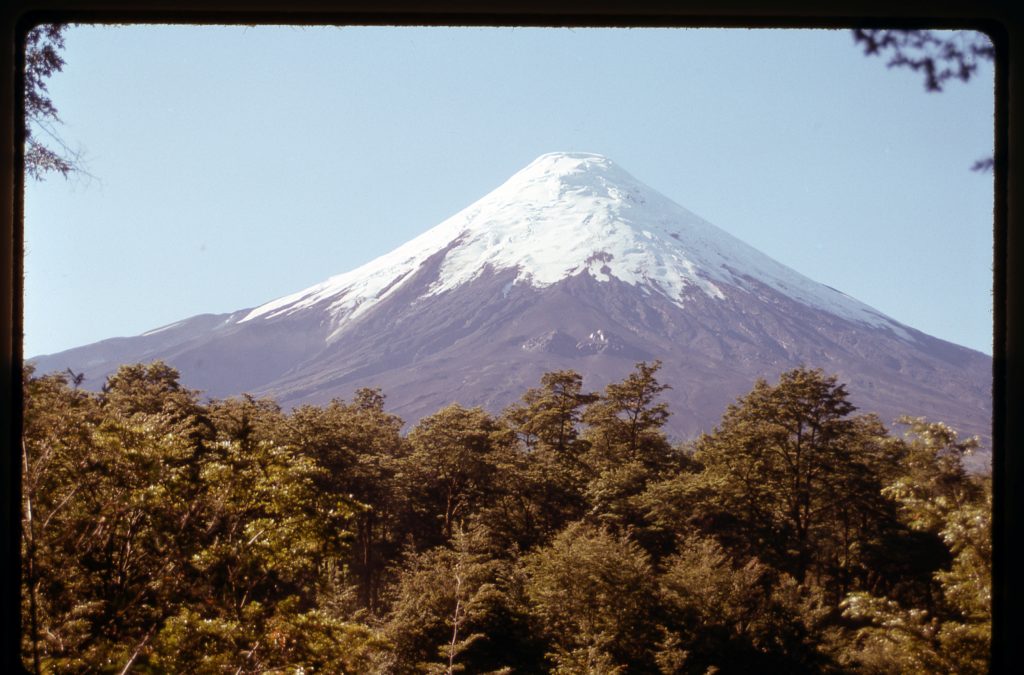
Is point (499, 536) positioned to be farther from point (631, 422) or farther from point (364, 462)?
point (631, 422)

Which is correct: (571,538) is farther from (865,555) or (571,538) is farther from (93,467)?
(93,467)

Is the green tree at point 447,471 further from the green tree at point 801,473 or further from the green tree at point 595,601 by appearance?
the green tree at point 801,473

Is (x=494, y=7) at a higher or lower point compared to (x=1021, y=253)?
higher

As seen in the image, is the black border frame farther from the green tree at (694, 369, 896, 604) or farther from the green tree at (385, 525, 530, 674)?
the green tree at (385, 525, 530, 674)

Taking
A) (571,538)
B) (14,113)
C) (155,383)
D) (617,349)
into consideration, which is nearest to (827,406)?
(617,349)

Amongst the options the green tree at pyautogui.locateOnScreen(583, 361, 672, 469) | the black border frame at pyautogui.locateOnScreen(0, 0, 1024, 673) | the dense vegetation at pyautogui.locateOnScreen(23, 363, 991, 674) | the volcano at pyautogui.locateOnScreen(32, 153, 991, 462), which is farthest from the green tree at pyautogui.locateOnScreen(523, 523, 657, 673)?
the black border frame at pyautogui.locateOnScreen(0, 0, 1024, 673)

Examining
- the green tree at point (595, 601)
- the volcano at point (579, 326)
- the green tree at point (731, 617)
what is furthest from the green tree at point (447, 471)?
the green tree at point (731, 617)

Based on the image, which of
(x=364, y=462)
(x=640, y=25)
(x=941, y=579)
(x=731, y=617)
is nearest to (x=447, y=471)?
(x=364, y=462)
